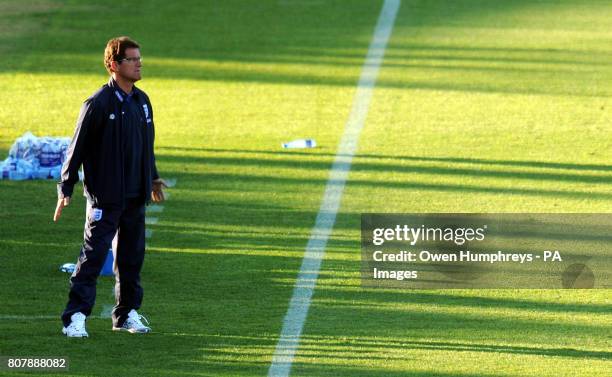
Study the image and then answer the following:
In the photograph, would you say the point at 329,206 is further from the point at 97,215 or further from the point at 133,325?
the point at 97,215

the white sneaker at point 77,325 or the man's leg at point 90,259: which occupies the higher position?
the man's leg at point 90,259

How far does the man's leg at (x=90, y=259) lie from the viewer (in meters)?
9.30

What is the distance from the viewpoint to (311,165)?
1417 centimetres

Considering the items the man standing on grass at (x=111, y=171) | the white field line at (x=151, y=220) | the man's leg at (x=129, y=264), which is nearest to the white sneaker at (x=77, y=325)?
the man standing on grass at (x=111, y=171)

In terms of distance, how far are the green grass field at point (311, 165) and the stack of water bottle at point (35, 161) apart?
6.2 inches

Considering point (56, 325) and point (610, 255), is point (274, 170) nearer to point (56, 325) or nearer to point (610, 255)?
point (610, 255)

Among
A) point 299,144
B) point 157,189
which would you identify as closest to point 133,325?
point 157,189

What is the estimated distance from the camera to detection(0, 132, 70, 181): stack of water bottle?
13.8 metres

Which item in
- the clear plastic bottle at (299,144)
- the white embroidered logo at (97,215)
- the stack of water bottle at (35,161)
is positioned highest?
the clear plastic bottle at (299,144)

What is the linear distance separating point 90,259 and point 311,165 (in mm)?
5086

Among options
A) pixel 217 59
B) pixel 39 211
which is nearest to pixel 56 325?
pixel 39 211

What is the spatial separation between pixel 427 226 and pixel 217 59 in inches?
281

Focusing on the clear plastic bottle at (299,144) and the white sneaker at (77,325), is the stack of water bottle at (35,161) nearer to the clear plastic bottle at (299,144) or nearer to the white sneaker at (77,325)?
the clear plastic bottle at (299,144)

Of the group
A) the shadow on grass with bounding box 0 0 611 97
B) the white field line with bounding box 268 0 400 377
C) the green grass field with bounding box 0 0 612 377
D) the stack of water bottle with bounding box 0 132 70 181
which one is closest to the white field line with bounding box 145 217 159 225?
the green grass field with bounding box 0 0 612 377
